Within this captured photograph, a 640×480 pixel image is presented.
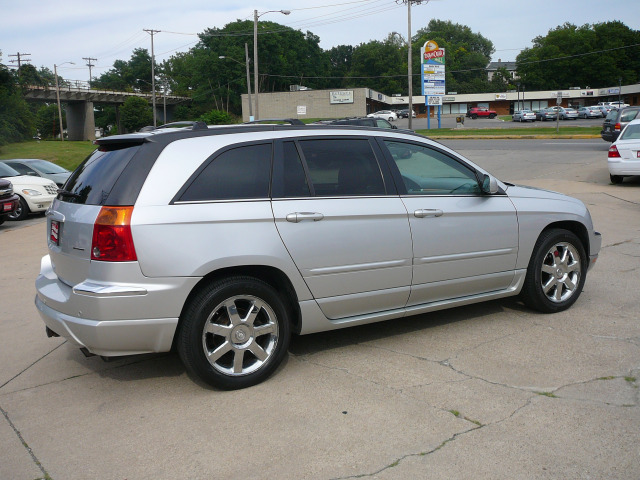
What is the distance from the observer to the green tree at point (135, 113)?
89000 millimetres

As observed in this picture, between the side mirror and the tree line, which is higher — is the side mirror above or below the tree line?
below

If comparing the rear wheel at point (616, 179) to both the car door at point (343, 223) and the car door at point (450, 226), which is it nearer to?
the car door at point (450, 226)

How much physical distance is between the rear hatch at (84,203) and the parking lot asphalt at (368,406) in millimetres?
936

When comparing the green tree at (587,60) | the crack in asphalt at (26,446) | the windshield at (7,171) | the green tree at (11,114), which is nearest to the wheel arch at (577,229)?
the crack in asphalt at (26,446)

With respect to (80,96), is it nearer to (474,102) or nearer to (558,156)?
(474,102)

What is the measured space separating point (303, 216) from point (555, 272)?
2679 millimetres

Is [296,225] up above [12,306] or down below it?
above

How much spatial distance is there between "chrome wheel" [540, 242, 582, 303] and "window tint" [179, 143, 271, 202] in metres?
2.82

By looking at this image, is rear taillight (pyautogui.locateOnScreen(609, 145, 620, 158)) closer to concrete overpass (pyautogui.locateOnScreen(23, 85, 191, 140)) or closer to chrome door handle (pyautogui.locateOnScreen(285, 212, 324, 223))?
chrome door handle (pyautogui.locateOnScreen(285, 212, 324, 223))

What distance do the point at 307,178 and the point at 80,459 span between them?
2363 mm

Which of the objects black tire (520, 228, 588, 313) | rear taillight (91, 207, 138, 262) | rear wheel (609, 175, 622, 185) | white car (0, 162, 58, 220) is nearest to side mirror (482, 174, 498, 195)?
black tire (520, 228, 588, 313)

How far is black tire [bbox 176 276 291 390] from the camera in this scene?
4121 millimetres

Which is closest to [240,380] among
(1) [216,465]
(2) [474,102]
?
(1) [216,465]

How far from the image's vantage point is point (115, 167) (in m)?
4.28
